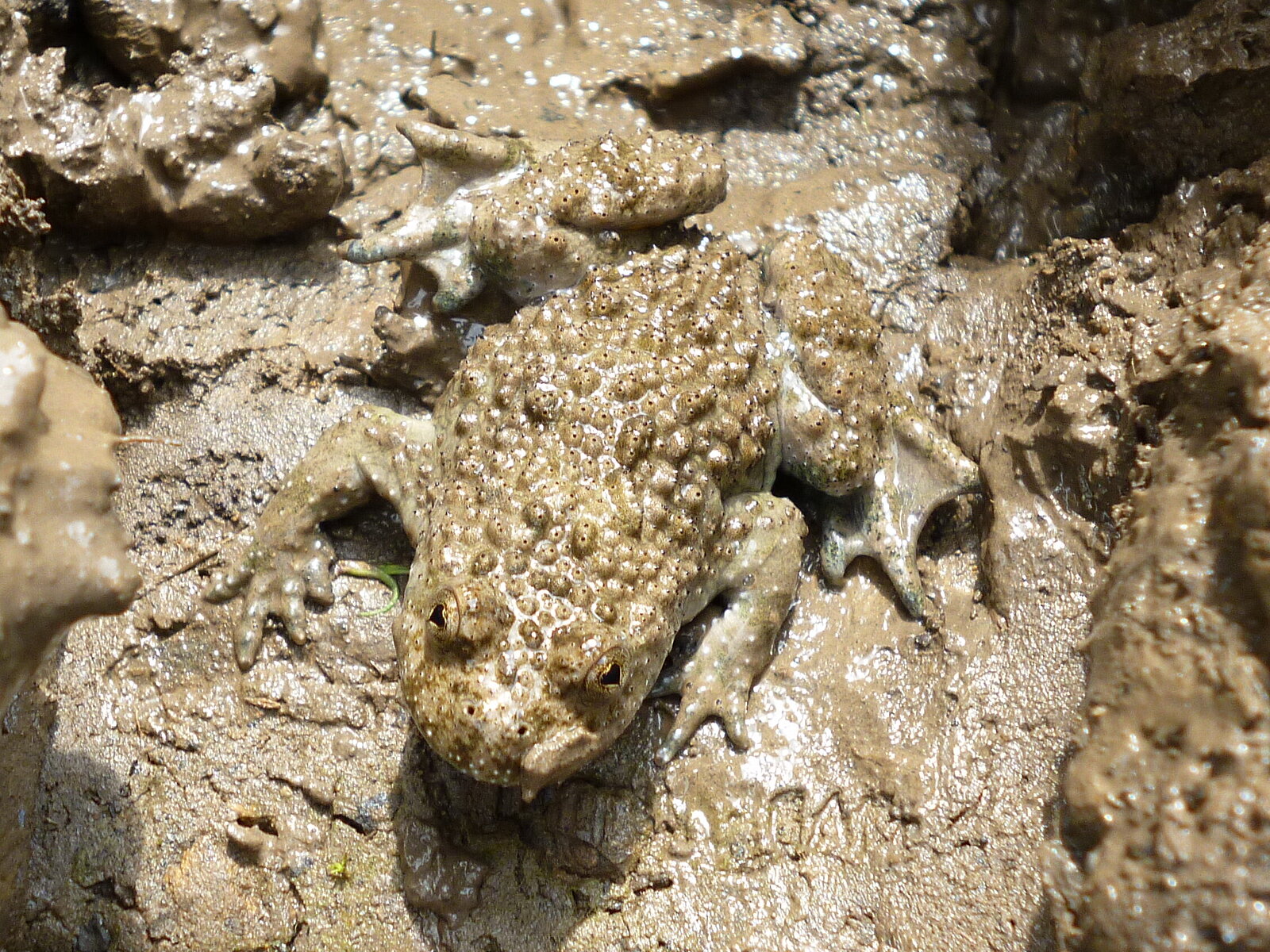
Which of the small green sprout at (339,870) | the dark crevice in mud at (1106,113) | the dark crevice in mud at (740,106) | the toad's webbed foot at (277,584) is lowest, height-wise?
the small green sprout at (339,870)

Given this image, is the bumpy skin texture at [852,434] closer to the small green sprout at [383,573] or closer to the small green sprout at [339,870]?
the small green sprout at [383,573]

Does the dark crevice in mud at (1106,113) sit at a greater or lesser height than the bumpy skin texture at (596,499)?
greater

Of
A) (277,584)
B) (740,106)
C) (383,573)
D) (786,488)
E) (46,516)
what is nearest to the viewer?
(46,516)

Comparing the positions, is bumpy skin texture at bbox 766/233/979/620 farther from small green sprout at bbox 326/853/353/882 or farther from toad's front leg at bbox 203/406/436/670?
small green sprout at bbox 326/853/353/882

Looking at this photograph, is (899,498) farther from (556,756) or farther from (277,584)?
(277,584)

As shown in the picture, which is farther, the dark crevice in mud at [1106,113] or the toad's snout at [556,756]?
the dark crevice in mud at [1106,113]

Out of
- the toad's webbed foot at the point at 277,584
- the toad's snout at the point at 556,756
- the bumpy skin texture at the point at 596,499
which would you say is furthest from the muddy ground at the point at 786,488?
the toad's snout at the point at 556,756

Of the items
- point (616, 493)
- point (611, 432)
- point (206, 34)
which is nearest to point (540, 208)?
point (611, 432)
